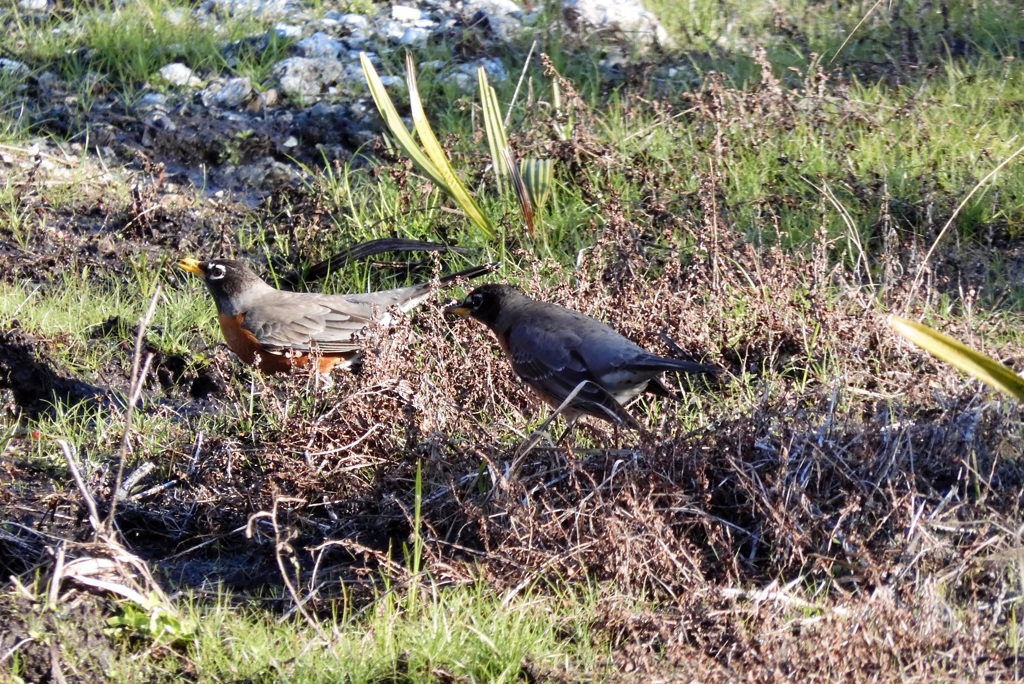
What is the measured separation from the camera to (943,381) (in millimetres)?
4297

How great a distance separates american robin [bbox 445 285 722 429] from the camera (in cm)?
452

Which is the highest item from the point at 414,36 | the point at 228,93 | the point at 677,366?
the point at 414,36

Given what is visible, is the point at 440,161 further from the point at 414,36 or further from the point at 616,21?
the point at 616,21

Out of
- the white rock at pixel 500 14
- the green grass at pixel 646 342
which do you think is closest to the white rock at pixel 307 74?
the green grass at pixel 646 342

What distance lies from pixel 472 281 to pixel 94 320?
186 centimetres

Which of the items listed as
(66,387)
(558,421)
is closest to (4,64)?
(66,387)

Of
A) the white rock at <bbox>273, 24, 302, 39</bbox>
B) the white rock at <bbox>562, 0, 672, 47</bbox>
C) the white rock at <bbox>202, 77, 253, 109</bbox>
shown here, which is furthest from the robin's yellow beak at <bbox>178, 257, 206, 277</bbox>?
the white rock at <bbox>562, 0, 672, 47</bbox>

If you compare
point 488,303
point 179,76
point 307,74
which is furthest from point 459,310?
point 179,76

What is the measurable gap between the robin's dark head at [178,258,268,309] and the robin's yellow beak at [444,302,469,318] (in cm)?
110

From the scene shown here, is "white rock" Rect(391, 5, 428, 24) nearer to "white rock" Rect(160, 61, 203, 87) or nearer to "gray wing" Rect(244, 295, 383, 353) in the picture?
"white rock" Rect(160, 61, 203, 87)

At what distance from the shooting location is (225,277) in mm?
5848

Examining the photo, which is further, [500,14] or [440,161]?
[500,14]

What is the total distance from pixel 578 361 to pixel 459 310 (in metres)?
0.77

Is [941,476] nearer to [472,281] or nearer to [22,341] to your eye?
[472,281]
